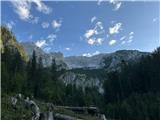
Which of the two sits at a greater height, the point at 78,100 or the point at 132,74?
the point at 132,74

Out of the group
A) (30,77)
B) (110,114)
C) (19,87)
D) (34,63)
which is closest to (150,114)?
(110,114)

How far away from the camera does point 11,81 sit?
83.0 metres

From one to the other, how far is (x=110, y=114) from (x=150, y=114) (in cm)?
777

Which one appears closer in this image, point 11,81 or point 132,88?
point 11,81

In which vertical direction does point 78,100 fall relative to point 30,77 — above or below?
below

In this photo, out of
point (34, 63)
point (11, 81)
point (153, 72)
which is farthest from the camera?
point (34, 63)

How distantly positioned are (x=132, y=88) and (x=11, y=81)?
35821mm

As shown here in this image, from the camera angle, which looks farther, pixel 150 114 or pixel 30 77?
pixel 30 77

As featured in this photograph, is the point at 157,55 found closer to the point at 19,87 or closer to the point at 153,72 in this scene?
the point at 153,72

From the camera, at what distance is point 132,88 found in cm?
10044

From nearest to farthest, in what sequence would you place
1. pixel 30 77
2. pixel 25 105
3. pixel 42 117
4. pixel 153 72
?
1. pixel 42 117
2. pixel 25 105
3. pixel 153 72
4. pixel 30 77

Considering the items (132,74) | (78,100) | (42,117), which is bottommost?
(42,117)

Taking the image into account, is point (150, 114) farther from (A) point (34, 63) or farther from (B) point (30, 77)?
(A) point (34, 63)

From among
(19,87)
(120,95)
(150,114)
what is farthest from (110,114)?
(120,95)
